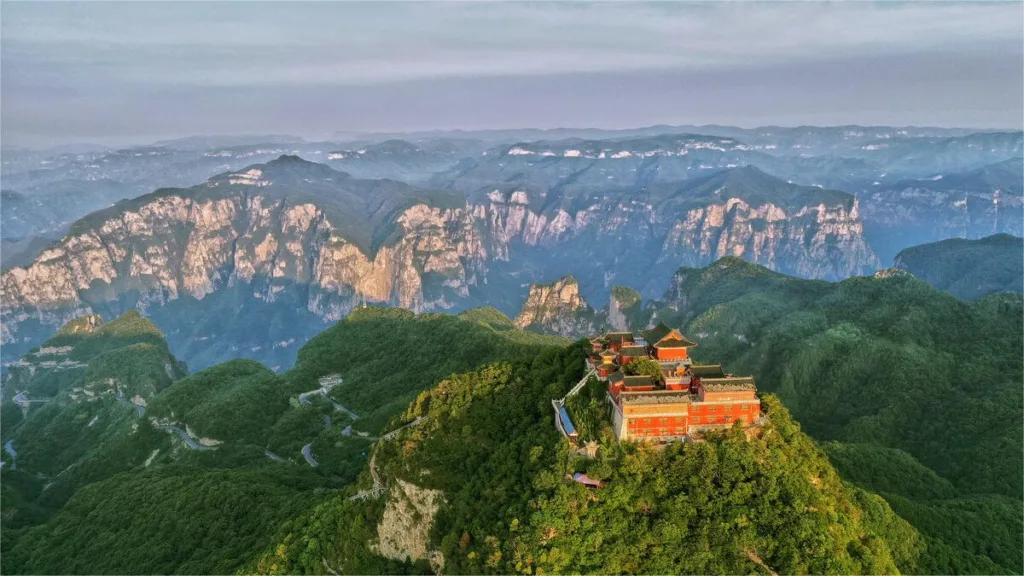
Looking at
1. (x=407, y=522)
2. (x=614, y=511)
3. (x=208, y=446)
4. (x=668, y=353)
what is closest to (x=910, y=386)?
(x=668, y=353)

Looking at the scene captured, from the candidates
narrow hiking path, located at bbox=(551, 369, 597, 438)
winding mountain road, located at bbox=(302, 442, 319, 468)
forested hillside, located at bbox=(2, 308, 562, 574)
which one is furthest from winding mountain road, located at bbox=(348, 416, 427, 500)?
winding mountain road, located at bbox=(302, 442, 319, 468)

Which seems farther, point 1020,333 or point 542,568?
point 1020,333

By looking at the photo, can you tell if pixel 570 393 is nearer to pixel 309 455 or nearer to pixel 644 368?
pixel 644 368

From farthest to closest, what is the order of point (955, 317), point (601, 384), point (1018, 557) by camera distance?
point (955, 317) < point (1018, 557) < point (601, 384)

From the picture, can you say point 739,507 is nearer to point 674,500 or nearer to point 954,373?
point 674,500

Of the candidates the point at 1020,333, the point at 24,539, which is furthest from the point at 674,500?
the point at 1020,333

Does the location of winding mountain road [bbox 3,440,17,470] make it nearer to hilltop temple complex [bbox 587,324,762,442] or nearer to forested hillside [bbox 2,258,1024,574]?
forested hillside [bbox 2,258,1024,574]

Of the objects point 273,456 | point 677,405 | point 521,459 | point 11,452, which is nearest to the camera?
point 677,405

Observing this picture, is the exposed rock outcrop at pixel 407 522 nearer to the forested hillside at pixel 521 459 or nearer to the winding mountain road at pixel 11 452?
the forested hillside at pixel 521 459

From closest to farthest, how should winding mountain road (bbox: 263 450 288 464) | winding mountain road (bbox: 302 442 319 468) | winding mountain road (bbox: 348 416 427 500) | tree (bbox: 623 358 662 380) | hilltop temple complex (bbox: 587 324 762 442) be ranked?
hilltop temple complex (bbox: 587 324 762 442) < tree (bbox: 623 358 662 380) < winding mountain road (bbox: 348 416 427 500) < winding mountain road (bbox: 302 442 319 468) < winding mountain road (bbox: 263 450 288 464)

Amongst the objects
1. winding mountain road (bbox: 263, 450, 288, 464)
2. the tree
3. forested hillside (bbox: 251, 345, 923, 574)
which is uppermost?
the tree

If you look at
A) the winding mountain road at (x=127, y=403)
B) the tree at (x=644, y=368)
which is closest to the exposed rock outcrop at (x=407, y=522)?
the tree at (x=644, y=368)
